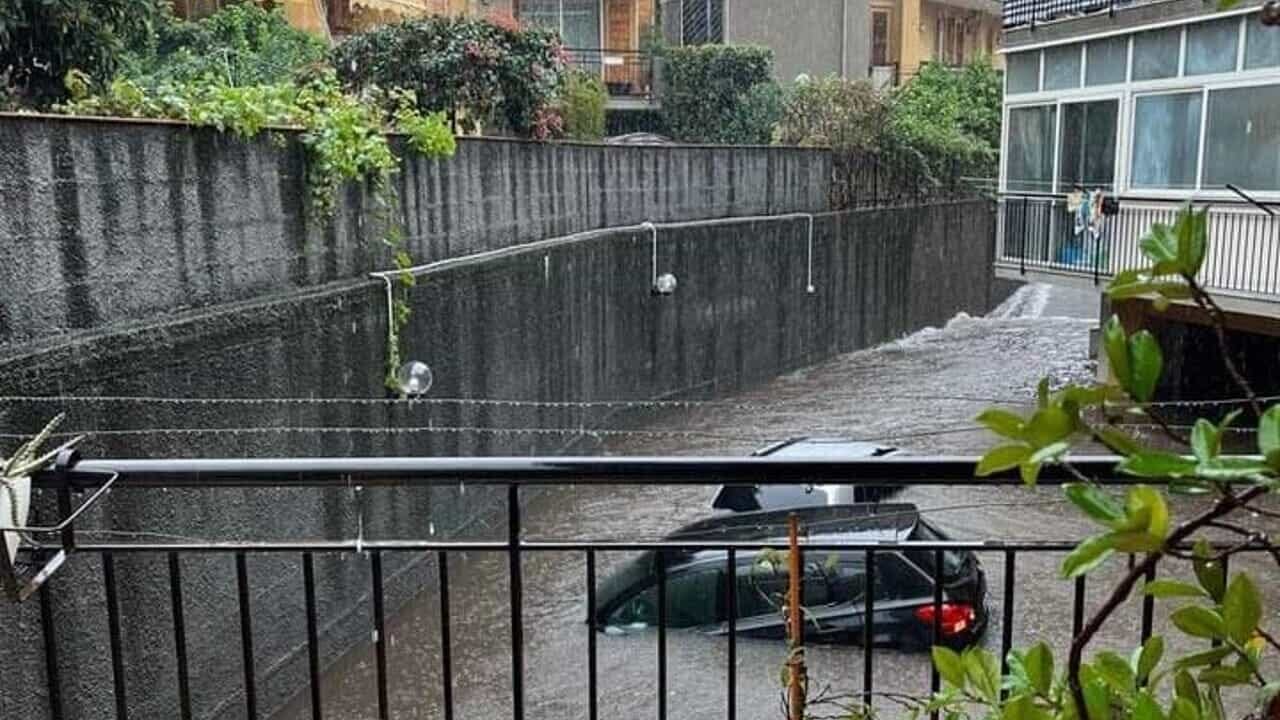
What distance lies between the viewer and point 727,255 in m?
13.8

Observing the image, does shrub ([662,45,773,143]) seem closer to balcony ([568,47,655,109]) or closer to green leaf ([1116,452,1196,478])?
balcony ([568,47,655,109])

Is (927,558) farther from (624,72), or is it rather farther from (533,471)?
(624,72)

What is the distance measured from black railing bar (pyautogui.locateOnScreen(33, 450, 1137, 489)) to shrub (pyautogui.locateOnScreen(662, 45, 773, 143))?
18.3m

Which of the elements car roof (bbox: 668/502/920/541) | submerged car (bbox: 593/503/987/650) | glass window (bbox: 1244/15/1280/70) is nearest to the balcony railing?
glass window (bbox: 1244/15/1280/70)

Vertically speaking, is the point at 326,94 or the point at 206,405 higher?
the point at 326,94

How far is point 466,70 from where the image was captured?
413 inches

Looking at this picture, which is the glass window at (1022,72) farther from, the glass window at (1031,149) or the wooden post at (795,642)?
the wooden post at (795,642)

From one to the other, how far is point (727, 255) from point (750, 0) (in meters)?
10.3

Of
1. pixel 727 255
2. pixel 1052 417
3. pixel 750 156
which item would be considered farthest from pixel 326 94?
pixel 750 156

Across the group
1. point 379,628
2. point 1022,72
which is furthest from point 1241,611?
point 1022,72

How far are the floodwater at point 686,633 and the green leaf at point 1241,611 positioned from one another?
0.88m

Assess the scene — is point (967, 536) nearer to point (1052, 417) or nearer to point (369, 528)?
point (369, 528)

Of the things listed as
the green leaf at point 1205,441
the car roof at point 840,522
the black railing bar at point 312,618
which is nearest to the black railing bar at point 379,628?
the black railing bar at point 312,618

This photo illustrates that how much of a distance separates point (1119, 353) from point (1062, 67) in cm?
1272
